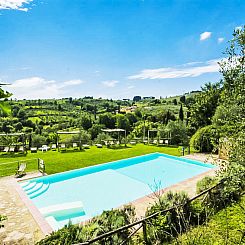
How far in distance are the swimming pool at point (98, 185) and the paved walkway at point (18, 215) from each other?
0.79 m

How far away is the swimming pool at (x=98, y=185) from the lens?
8.10 m

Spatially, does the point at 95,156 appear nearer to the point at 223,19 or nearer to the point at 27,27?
the point at 27,27

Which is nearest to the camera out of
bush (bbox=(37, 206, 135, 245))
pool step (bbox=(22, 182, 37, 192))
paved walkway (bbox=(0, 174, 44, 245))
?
bush (bbox=(37, 206, 135, 245))

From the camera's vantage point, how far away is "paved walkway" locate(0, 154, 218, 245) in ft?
17.0

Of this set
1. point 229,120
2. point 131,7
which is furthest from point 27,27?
point 229,120

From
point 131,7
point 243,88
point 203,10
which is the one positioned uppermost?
point 131,7

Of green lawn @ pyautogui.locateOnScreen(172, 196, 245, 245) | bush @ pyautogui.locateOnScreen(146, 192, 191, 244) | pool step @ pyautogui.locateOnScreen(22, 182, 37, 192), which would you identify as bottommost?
pool step @ pyautogui.locateOnScreen(22, 182, 37, 192)

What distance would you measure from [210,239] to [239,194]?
2.95 m

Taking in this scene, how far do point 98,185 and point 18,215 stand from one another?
16.1 ft

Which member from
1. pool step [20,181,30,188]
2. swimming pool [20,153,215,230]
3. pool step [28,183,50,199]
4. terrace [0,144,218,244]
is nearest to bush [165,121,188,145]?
swimming pool [20,153,215,230]

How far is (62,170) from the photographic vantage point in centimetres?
1173

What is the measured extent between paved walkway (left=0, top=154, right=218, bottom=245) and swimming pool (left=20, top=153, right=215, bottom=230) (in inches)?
31.0

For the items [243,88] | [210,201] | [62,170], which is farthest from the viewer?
[62,170]

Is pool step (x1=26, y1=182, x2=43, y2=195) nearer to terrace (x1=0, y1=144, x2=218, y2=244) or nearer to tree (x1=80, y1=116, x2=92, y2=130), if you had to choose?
terrace (x1=0, y1=144, x2=218, y2=244)
